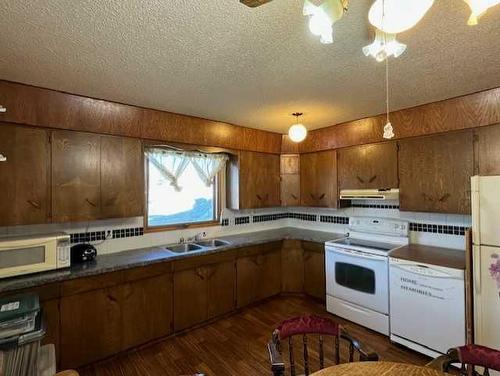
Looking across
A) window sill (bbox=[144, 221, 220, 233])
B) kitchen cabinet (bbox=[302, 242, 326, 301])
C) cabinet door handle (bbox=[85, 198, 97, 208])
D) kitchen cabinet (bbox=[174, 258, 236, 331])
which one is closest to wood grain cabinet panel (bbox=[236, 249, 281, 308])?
kitchen cabinet (bbox=[174, 258, 236, 331])

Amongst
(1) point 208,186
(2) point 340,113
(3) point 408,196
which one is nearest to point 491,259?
(3) point 408,196

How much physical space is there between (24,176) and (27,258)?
24.9 inches

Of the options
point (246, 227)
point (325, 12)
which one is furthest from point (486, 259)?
point (246, 227)

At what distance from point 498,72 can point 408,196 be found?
1.27 metres

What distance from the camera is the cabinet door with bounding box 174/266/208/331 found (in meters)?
2.68

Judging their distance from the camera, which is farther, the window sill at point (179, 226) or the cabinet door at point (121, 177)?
the window sill at point (179, 226)

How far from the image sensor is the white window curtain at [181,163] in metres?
3.01

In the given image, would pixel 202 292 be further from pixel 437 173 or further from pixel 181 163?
pixel 437 173

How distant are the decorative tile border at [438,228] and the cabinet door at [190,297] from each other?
2419 millimetres

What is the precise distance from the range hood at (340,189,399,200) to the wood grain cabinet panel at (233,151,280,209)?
961 millimetres

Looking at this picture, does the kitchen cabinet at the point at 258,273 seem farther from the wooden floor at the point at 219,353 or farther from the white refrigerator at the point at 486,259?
the white refrigerator at the point at 486,259

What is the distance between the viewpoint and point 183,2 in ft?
3.89

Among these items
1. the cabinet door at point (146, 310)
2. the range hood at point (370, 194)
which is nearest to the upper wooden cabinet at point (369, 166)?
the range hood at point (370, 194)

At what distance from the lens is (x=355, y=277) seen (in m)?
2.89
